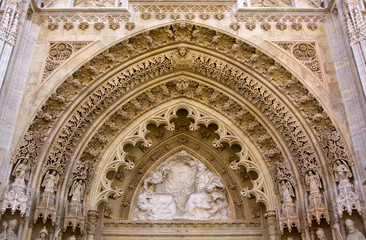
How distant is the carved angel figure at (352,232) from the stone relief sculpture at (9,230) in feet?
21.0

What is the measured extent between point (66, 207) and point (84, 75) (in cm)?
322

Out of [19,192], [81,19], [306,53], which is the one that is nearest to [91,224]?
[19,192]

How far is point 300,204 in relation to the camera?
32.4 ft

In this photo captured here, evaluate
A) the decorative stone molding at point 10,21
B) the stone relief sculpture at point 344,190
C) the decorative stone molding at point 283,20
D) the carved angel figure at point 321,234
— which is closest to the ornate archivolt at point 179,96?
the stone relief sculpture at point 344,190

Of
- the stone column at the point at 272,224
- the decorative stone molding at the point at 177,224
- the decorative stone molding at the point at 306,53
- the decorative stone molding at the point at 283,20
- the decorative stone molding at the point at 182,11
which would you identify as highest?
the decorative stone molding at the point at 182,11

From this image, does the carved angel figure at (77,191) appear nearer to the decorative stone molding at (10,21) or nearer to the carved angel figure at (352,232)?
the decorative stone molding at (10,21)

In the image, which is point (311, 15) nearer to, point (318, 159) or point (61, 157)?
point (318, 159)

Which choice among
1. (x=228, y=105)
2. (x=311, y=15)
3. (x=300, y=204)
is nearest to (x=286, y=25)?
(x=311, y=15)

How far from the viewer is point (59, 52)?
36.6 ft

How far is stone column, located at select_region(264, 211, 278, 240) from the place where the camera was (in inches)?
400

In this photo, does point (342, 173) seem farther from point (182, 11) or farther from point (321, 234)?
point (182, 11)

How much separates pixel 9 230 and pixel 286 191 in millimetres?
5811

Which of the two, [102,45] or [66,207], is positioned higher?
[102,45]

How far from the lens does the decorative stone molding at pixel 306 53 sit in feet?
35.9
